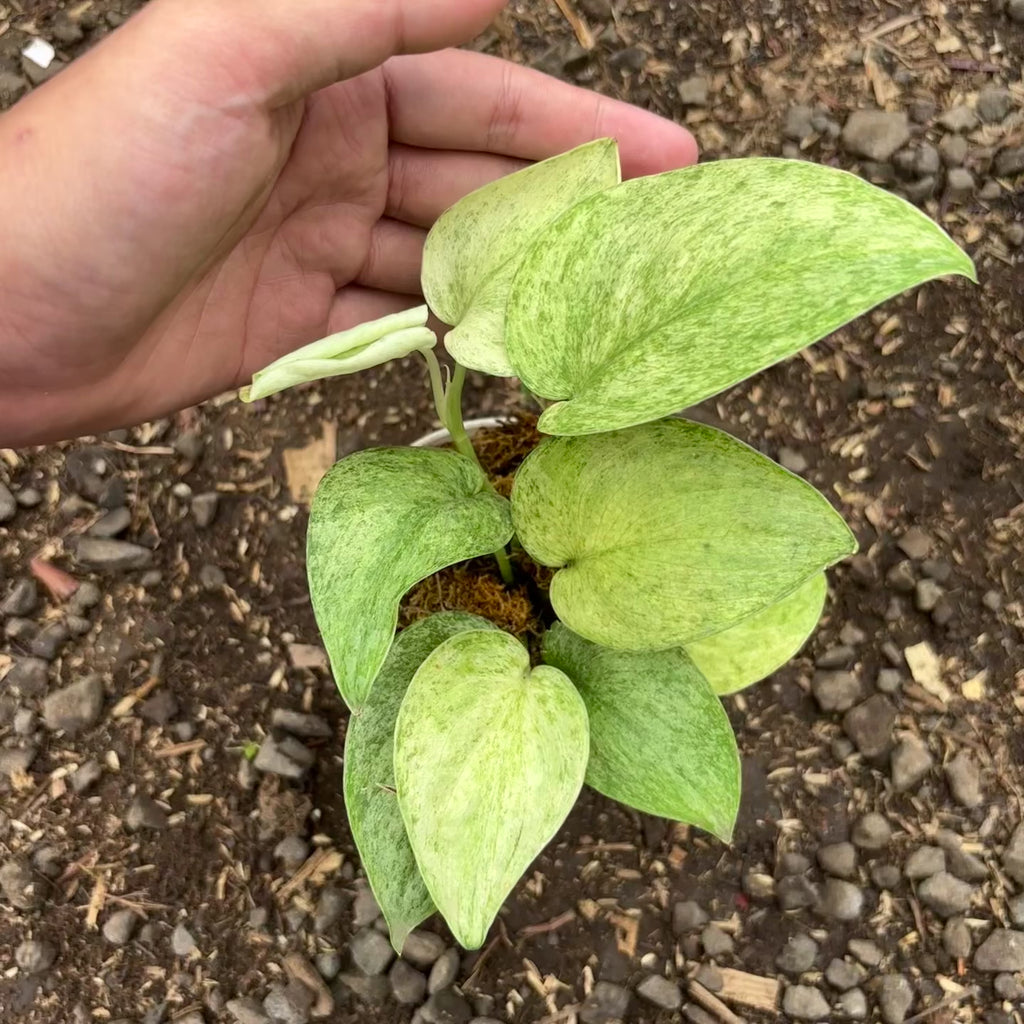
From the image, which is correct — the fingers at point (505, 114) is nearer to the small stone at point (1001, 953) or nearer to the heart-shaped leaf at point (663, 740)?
the heart-shaped leaf at point (663, 740)

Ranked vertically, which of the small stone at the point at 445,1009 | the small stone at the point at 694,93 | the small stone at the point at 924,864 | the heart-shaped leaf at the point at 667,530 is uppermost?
the heart-shaped leaf at the point at 667,530

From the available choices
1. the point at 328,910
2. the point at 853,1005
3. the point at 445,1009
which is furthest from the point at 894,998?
the point at 328,910

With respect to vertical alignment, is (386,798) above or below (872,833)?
above

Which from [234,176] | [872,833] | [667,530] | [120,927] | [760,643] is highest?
[234,176]

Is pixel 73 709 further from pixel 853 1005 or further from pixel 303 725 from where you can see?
pixel 853 1005

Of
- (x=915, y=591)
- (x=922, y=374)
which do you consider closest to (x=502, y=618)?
(x=915, y=591)

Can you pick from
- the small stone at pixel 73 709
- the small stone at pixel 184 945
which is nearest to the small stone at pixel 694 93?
the small stone at pixel 73 709
